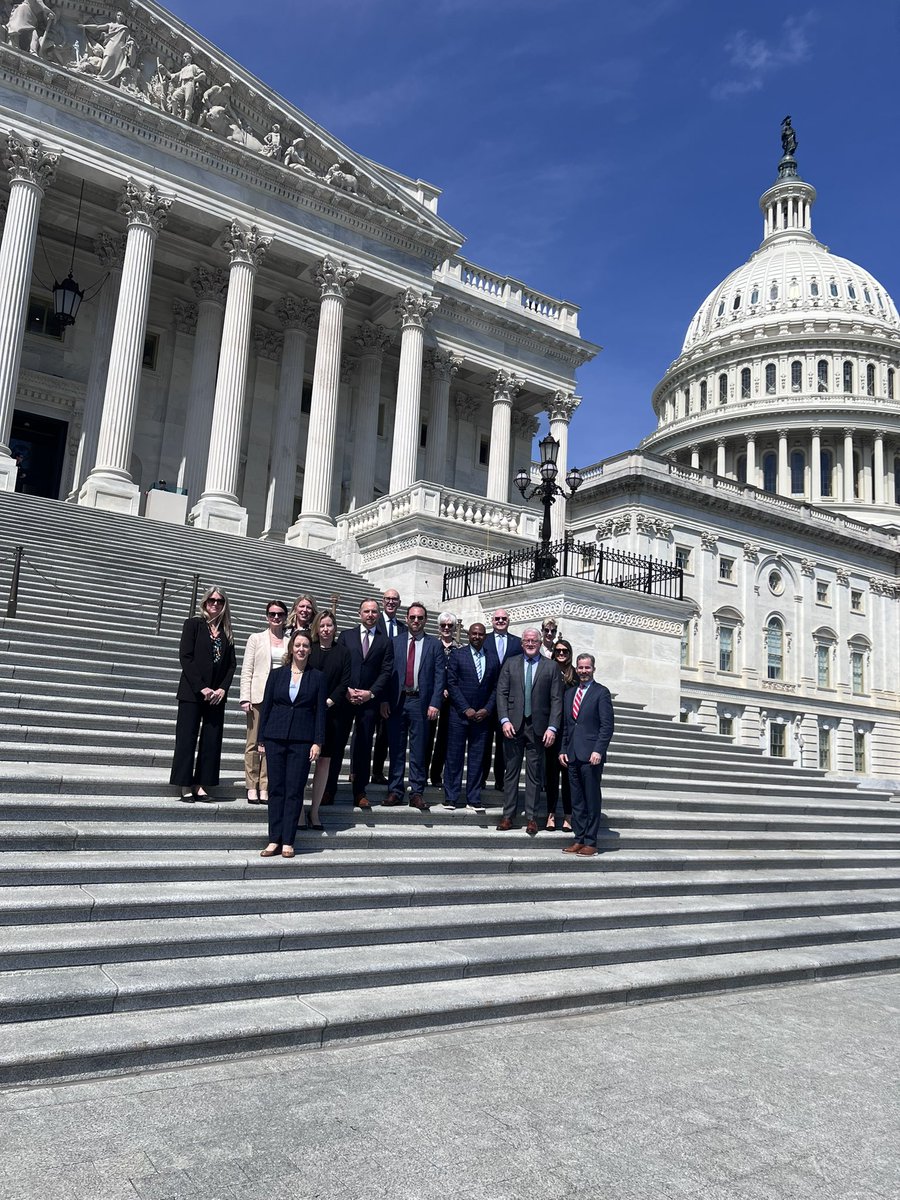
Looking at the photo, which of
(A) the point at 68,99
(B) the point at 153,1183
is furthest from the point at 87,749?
(A) the point at 68,99

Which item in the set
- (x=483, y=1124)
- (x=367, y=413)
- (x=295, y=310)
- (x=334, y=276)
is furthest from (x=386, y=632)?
(x=295, y=310)

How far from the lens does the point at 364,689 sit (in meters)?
9.01

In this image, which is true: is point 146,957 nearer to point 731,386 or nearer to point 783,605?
point 783,605

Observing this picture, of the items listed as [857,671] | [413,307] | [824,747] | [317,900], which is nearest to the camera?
[317,900]

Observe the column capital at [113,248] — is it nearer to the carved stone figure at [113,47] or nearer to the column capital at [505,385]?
the carved stone figure at [113,47]

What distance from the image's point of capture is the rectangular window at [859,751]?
5794 cm

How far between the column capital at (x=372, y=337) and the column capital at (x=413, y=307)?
7.45 ft

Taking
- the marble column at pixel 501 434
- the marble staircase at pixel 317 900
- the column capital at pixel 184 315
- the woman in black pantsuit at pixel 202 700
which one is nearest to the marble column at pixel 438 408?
the marble column at pixel 501 434

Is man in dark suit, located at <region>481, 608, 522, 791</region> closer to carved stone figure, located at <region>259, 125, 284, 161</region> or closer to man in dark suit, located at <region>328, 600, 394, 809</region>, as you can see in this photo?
man in dark suit, located at <region>328, 600, 394, 809</region>

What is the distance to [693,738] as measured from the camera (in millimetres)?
16125

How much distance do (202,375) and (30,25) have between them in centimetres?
968

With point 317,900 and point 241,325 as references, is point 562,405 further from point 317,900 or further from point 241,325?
point 317,900

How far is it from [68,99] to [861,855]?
1004 inches

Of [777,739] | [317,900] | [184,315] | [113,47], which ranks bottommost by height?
[317,900]
